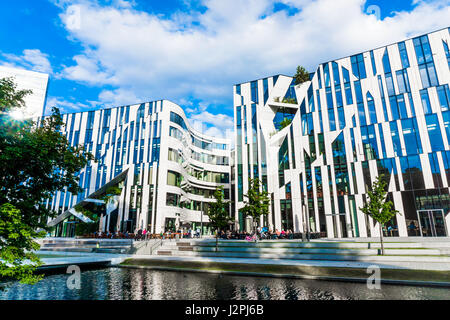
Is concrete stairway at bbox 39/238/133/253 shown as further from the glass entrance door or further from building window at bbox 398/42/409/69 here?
building window at bbox 398/42/409/69

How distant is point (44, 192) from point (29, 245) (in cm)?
316

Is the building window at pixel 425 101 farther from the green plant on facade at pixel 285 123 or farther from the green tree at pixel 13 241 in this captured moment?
the green tree at pixel 13 241

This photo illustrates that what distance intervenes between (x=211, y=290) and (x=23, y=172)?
8919 millimetres

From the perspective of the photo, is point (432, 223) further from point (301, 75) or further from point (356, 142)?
point (301, 75)

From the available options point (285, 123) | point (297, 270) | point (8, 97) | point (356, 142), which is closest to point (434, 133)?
point (356, 142)

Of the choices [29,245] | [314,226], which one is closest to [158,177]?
[314,226]

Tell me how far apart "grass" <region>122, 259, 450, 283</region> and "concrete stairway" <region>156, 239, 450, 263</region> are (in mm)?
3908

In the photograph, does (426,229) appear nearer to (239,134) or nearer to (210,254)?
(210,254)

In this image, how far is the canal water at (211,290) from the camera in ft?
33.6

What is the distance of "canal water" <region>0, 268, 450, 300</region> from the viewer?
33.6 ft

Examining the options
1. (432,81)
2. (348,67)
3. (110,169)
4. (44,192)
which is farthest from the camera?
(110,169)

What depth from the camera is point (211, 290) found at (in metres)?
11.5
